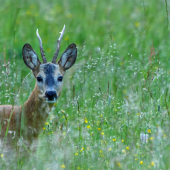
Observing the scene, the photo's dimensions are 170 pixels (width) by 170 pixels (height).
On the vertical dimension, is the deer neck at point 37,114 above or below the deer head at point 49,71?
below

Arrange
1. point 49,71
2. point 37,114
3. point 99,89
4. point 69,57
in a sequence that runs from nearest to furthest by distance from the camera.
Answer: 1. point 37,114
2. point 49,71
3. point 99,89
4. point 69,57

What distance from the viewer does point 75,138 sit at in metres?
5.17

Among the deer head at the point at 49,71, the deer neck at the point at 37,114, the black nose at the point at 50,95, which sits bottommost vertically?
the deer neck at the point at 37,114

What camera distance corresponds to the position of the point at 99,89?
6055 mm

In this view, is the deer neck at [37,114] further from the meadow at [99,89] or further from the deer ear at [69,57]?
the deer ear at [69,57]

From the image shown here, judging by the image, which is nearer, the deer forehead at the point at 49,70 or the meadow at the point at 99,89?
the meadow at the point at 99,89

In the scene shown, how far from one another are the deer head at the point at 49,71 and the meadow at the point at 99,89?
6.6 inches

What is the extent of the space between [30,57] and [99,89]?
1024 millimetres

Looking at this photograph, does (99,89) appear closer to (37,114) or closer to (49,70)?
(49,70)

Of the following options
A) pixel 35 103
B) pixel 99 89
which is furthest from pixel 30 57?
pixel 99 89

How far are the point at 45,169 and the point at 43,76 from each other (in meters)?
2.09

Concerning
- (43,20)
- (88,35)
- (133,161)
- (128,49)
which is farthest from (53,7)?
(133,161)

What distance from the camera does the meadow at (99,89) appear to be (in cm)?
437

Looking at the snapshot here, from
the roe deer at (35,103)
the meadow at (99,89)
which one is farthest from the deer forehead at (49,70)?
→ the meadow at (99,89)
